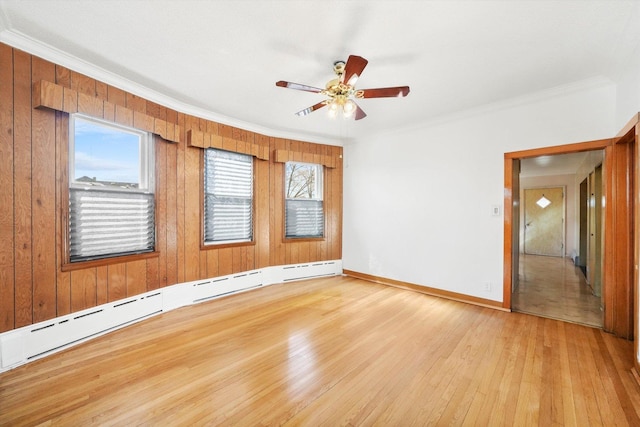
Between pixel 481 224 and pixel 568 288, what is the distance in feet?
7.46

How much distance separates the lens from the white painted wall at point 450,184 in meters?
3.05

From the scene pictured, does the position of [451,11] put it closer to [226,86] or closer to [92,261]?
[226,86]

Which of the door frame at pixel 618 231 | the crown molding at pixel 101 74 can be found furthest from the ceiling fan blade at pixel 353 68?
the door frame at pixel 618 231

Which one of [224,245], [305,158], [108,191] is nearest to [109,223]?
[108,191]

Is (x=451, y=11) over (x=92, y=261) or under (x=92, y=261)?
over

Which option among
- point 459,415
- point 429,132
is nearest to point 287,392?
point 459,415

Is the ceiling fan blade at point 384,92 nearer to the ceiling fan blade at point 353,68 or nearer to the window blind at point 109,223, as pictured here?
the ceiling fan blade at point 353,68

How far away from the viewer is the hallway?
10.5 ft

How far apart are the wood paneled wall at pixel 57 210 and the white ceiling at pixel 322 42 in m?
0.22

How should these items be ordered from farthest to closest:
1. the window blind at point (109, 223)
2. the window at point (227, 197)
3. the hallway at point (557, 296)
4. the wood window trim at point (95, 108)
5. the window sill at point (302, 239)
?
1. the window sill at point (302, 239)
2. the window at point (227, 197)
3. the hallway at point (557, 296)
4. the window blind at point (109, 223)
5. the wood window trim at point (95, 108)

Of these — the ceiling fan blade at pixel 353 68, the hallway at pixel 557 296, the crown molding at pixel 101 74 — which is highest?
the crown molding at pixel 101 74

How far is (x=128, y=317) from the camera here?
2.91 meters

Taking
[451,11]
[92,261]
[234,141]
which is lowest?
[92,261]

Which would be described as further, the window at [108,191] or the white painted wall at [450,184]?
the white painted wall at [450,184]
